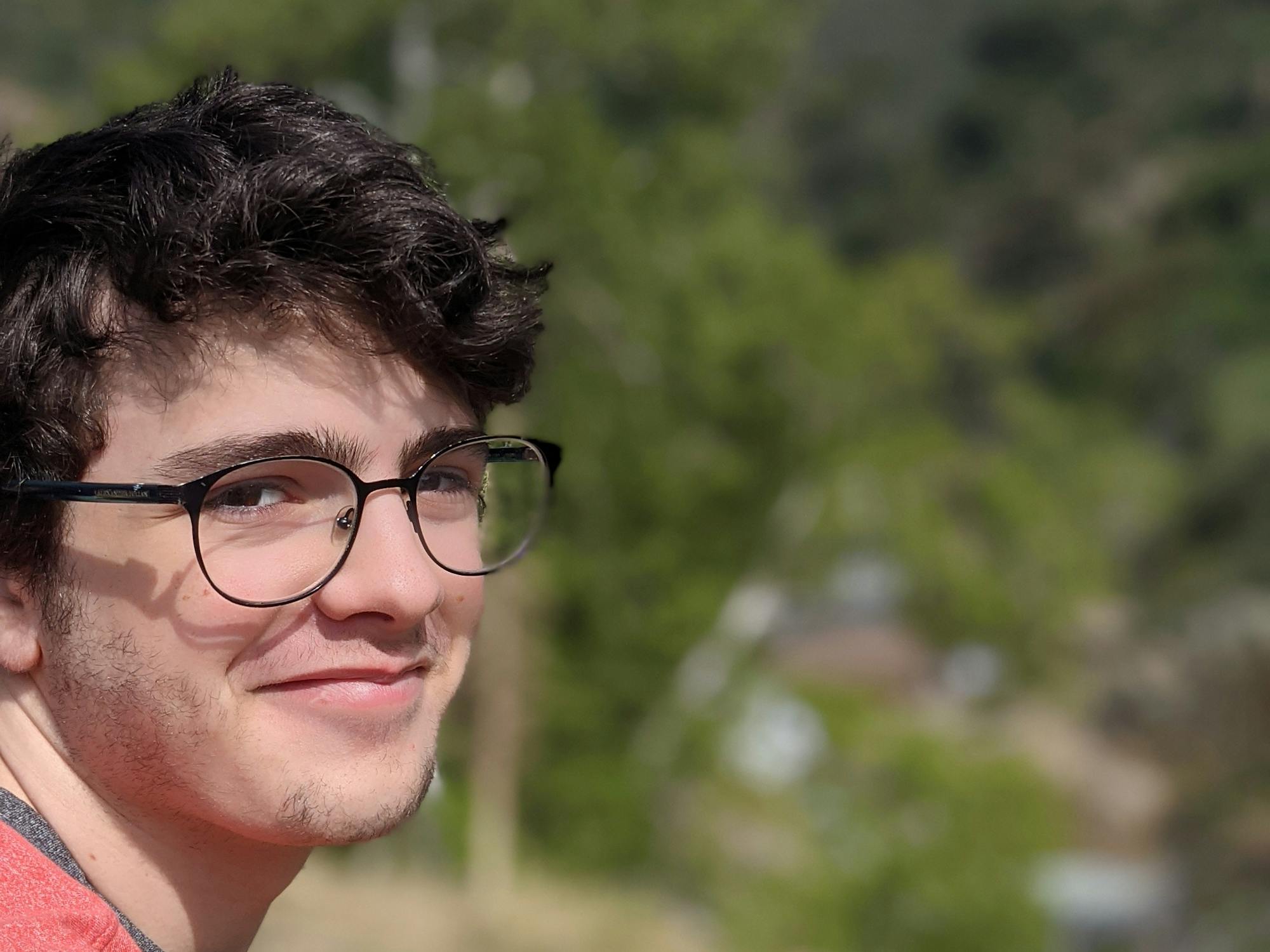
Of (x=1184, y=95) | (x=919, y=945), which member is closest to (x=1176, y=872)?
(x=919, y=945)

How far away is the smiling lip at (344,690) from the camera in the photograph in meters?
1.21

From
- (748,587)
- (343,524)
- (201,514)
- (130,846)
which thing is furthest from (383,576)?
(748,587)

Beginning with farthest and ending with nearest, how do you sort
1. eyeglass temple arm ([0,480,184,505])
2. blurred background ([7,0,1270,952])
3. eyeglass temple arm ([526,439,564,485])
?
blurred background ([7,0,1270,952]) → eyeglass temple arm ([526,439,564,485]) → eyeglass temple arm ([0,480,184,505])

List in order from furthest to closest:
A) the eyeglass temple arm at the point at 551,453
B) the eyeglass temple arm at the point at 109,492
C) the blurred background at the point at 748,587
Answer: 1. the blurred background at the point at 748,587
2. the eyeglass temple arm at the point at 551,453
3. the eyeglass temple arm at the point at 109,492

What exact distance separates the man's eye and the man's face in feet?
0.11

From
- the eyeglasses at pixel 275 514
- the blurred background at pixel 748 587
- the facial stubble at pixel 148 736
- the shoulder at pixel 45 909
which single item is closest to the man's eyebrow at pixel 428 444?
the eyeglasses at pixel 275 514

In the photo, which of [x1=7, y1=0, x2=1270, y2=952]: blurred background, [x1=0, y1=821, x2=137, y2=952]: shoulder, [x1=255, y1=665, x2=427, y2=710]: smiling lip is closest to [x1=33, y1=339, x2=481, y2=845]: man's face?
[x1=255, y1=665, x2=427, y2=710]: smiling lip

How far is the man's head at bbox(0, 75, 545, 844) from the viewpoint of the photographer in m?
1.17

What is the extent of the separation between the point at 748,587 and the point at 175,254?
46.8 ft

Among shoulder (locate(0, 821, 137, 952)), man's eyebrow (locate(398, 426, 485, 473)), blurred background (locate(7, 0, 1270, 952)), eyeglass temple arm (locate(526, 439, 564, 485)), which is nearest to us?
shoulder (locate(0, 821, 137, 952))

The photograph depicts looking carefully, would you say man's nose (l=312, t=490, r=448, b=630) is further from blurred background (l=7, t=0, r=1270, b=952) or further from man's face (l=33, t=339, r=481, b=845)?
blurred background (l=7, t=0, r=1270, b=952)

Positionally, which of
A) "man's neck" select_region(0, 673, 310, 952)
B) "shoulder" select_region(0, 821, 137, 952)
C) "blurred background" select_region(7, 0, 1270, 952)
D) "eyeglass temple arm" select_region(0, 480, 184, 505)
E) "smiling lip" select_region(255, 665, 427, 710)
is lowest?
"shoulder" select_region(0, 821, 137, 952)

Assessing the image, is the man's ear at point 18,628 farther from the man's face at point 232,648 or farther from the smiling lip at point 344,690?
the smiling lip at point 344,690

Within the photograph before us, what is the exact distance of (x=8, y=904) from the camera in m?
1.01
